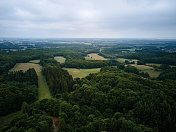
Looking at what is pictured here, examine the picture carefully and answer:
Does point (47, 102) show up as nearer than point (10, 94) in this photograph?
Yes

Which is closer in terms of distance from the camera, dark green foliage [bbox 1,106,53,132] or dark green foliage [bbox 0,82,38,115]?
dark green foliage [bbox 1,106,53,132]

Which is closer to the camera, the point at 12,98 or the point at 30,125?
the point at 30,125

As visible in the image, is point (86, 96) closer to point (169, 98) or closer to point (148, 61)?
point (169, 98)

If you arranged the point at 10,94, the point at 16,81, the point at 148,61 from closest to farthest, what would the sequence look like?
the point at 10,94 < the point at 16,81 < the point at 148,61

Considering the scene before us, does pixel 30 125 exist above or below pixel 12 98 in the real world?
below

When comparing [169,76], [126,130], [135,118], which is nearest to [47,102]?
[126,130]

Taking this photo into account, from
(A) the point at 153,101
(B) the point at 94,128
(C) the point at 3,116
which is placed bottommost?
(C) the point at 3,116

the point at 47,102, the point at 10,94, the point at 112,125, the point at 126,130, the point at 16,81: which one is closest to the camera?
the point at 126,130

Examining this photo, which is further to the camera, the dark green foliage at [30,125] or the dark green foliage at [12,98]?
the dark green foliage at [12,98]

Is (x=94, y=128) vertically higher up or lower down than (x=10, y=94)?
lower down

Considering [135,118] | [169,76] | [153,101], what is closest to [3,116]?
[135,118]
